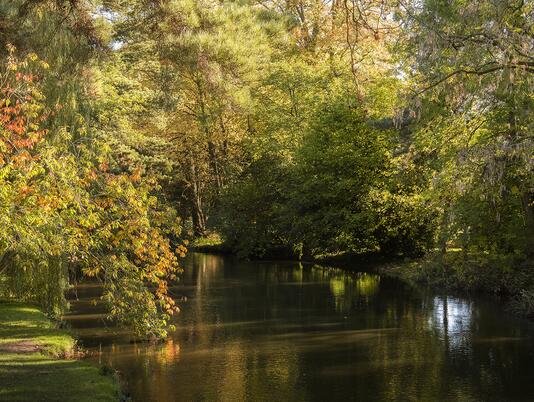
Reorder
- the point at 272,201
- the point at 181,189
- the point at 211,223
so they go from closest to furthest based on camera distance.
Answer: the point at 272,201 → the point at 211,223 → the point at 181,189

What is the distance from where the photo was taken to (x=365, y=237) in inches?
1114

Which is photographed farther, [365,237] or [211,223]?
[211,223]

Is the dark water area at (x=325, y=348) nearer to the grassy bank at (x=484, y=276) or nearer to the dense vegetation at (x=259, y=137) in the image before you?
the grassy bank at (x=484, y=276)

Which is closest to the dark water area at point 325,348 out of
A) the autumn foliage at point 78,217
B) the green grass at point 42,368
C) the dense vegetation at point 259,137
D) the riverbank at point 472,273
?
the green grass at point 42,368

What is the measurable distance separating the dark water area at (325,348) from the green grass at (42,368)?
77 centimetres

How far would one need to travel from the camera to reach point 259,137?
122 feet

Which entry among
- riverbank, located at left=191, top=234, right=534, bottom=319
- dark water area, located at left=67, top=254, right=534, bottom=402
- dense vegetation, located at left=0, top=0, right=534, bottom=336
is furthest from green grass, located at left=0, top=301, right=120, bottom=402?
riverbank, located at left=191, top=234, right=534, bottom=319

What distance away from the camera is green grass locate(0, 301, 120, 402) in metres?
9.62

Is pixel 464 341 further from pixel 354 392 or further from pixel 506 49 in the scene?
pixel 506 49

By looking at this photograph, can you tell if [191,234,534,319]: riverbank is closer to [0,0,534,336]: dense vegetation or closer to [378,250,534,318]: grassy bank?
[378,250,534,318]: grassy bank

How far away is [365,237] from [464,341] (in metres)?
13.7

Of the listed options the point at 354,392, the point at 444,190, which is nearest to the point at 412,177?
the point at 444,190

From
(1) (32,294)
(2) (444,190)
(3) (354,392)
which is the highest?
(2) (444,190)

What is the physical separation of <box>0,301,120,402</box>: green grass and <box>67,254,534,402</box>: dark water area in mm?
772
